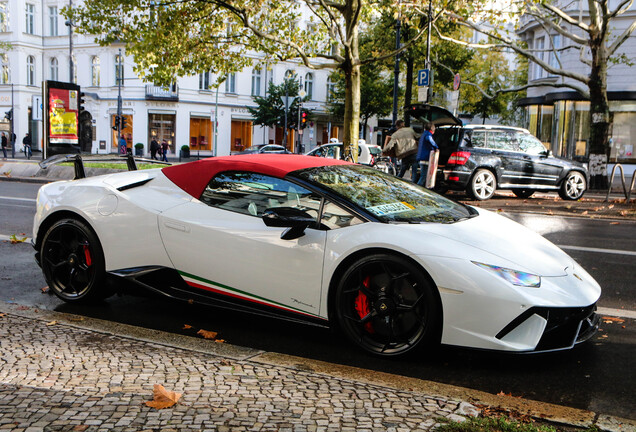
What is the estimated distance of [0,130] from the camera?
173ft

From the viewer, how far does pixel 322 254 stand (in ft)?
13.7

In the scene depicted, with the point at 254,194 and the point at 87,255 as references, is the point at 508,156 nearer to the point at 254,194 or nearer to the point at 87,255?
the point at 254,194

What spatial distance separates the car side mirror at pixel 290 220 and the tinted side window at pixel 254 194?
77 mm

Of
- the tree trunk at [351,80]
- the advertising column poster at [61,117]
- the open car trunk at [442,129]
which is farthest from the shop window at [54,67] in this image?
the open car trunk at [442,129]

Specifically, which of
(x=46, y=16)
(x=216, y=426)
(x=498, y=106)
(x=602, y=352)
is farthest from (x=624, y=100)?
(x=46, y=16)

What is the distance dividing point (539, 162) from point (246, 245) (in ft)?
42.8

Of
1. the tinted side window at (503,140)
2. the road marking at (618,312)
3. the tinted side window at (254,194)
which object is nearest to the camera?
the tinted side window at (254,194)

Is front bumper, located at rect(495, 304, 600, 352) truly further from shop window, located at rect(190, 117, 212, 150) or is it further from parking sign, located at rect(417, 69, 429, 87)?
shop window, located at rect(190, 117, 212, 150)

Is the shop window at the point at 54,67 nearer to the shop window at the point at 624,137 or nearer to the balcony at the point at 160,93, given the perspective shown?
the balcony at the point at 160,93

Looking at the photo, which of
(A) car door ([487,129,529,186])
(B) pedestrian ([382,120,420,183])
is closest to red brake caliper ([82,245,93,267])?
(B) pedestrian ([382,120,420,183])

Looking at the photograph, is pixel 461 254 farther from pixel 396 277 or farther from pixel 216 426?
pixel 216 426

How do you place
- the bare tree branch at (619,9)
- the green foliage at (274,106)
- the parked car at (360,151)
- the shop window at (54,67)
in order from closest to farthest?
1. the bare tree branch at (619,9)
2. the parked car at (360,151)
3. the green foliage at (274,106)
4. the shop window at (54,67)

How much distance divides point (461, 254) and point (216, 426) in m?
1.79

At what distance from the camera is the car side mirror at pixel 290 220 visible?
4.19 metres
